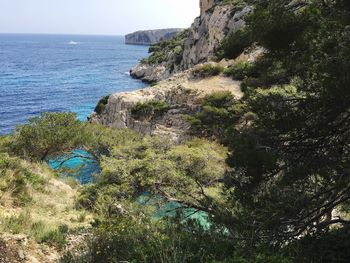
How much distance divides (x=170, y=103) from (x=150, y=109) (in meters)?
1.77

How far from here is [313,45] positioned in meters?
6.62

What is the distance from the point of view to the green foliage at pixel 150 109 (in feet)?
100

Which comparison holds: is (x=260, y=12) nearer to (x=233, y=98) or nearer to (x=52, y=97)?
(x=233, y=98)

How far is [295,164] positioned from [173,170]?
338 inches

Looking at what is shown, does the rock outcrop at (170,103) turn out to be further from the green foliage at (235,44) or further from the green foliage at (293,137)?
the green foliage at (293,137)

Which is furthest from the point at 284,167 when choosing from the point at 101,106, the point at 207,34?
the point at 207,34

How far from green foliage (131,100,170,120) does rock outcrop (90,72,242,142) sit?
0.78 ft

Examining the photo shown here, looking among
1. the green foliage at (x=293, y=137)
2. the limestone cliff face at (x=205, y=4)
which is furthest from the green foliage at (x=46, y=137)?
the limestone cliff face at (x=205, y=4)

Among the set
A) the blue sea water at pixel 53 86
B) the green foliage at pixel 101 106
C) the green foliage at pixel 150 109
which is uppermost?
the green foliage at pixel 150 109

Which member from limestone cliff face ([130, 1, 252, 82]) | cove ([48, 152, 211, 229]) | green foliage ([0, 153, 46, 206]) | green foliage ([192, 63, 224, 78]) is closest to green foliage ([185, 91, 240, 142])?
green foliage ([192, 63, 224, 78])

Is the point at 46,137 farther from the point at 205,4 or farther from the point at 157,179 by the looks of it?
the point at 205,4

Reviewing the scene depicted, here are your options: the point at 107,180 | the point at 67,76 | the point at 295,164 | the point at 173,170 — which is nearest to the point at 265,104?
the point at 295,164

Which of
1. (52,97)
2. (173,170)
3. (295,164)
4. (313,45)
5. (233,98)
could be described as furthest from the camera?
(52,97)

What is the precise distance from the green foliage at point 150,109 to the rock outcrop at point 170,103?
24 cm
